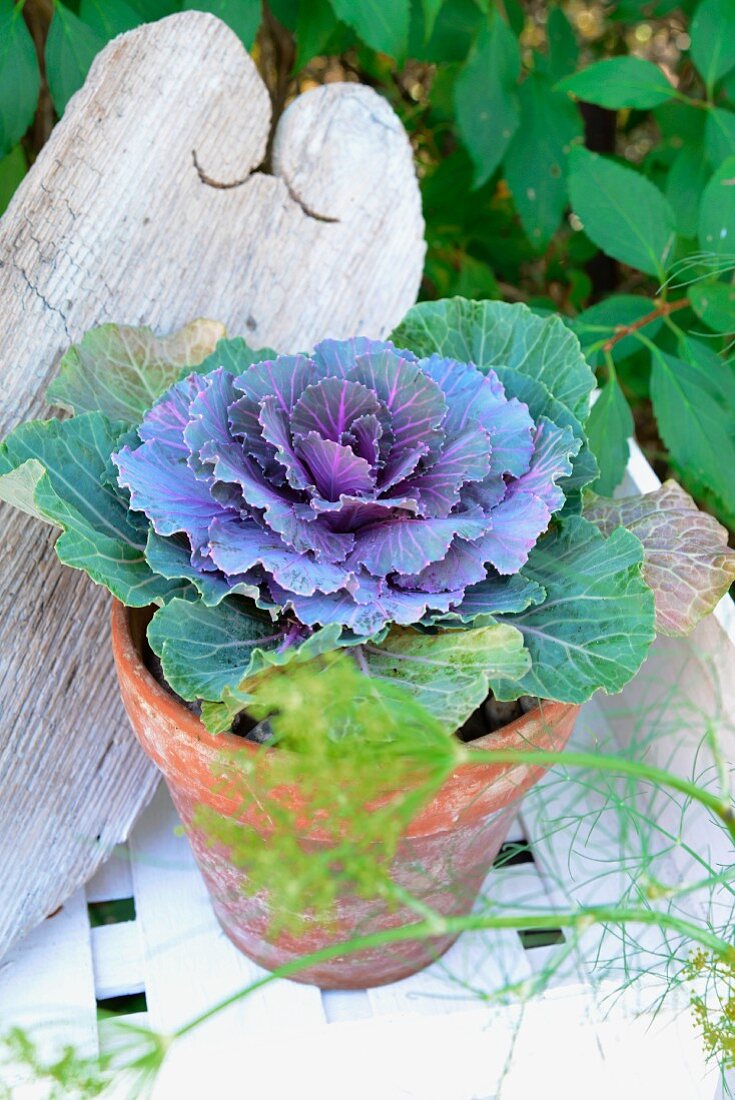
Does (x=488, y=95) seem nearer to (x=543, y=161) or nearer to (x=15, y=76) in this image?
(x=543, y=161)

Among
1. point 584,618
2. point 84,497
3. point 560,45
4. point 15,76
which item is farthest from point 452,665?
point 560,45

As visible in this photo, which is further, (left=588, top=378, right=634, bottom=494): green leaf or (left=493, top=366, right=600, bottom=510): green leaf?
(left=588, top=378, right=634, bottom=494): green leaf

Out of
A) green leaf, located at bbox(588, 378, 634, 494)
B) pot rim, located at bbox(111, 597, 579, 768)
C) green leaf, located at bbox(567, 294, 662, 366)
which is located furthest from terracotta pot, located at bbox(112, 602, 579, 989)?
green leaf, located at bbox(567, 294, 662, 366)

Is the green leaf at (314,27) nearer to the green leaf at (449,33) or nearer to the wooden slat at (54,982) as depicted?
the green leaf at (449,33)

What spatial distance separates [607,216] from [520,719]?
0.38 meters

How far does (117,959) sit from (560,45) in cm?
77

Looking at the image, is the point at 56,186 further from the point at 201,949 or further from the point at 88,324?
the point at 201,949

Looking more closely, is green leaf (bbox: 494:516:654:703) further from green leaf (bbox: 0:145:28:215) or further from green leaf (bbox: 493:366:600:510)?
green leaf (bbox: 0:145:28:215)

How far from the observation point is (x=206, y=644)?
530 mm

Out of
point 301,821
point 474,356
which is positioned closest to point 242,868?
point 301,821

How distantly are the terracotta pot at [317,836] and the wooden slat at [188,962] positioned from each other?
0.01m

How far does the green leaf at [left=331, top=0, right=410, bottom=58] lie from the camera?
69 cm

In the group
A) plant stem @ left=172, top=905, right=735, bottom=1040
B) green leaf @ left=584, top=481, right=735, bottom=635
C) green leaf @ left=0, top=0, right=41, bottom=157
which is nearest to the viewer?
plant stem @ left=172, top=905, right=735, bottom=1040

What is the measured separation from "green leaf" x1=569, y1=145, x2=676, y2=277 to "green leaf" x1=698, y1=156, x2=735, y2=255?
0.12 ft
